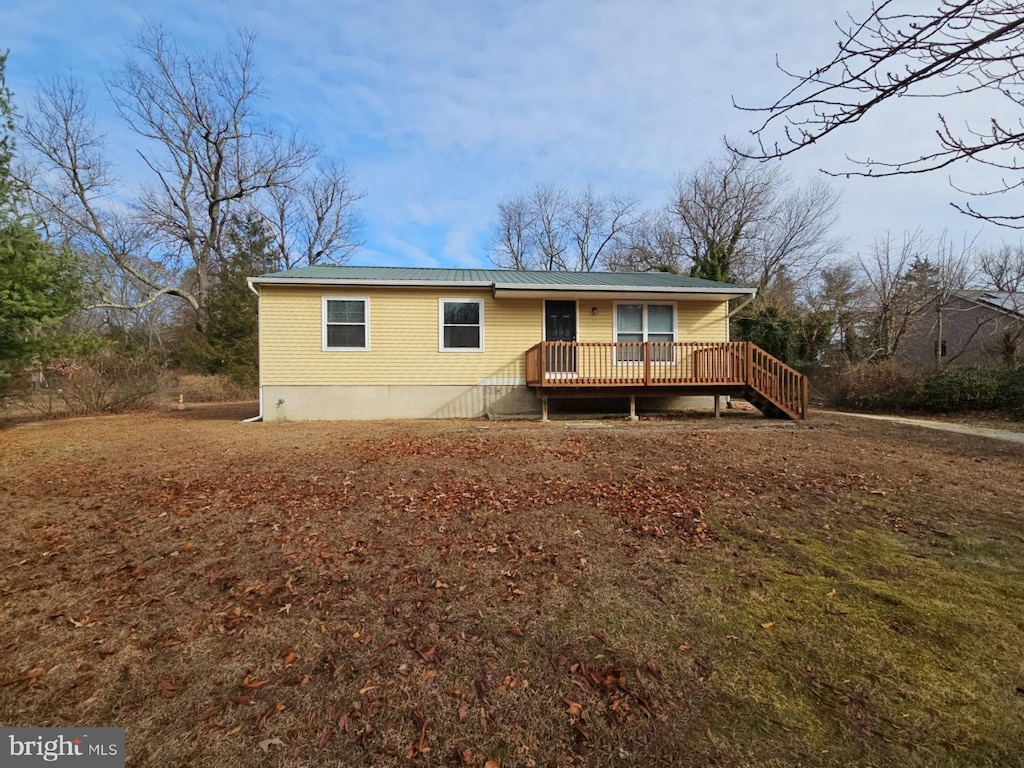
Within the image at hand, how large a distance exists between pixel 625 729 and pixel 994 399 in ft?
52.5

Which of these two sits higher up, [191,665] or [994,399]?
[994,399]

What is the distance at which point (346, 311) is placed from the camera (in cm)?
1155

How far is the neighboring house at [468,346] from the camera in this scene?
1119 cm

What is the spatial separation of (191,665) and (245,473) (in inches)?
162

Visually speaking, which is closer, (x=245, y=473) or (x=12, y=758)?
(x=12, y=758)

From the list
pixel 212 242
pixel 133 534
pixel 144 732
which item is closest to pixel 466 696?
pixel 144 732

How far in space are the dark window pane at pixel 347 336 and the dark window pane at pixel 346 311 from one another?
0.58 ft

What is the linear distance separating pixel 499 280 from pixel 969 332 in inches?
890

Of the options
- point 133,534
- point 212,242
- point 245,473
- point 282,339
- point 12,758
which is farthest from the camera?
point 212,242

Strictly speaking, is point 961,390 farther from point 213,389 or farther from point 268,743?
point 213,389

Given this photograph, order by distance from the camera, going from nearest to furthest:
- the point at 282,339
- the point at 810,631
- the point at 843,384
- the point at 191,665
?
the point at 191,665
the point at 810,631
the point at 282,339
the point at 843,384

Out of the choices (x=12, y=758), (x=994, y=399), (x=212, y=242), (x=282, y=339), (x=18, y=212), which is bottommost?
(x=12, y=758)

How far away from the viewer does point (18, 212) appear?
8875mm

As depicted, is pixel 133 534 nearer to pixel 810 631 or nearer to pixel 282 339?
pixel 810 631
